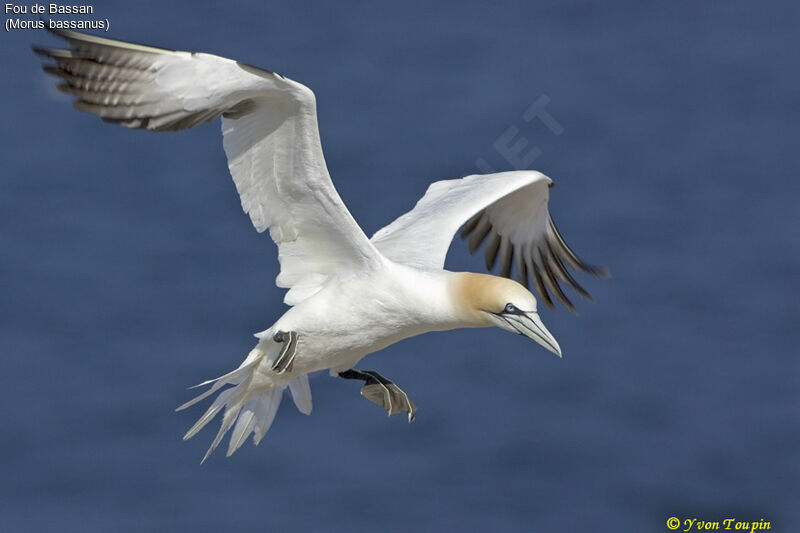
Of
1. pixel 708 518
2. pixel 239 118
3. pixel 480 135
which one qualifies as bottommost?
pixel 708 518

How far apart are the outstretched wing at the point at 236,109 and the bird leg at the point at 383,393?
1536mm

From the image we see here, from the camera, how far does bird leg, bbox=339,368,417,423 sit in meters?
12.3

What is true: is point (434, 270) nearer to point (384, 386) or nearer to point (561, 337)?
point (384, 386)

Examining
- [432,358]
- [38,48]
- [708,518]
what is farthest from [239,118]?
[708,518]

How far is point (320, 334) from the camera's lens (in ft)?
36.3

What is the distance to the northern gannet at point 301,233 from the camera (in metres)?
10.0

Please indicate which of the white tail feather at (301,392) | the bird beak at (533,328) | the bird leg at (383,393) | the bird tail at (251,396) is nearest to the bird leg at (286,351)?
the bird tail at (251,396)

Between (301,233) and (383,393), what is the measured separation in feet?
5.52

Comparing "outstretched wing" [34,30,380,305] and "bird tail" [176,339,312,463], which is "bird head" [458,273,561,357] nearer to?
"outstretched wing" [34,30,380,305]

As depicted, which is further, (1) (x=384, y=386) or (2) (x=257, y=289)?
(2) (x=257, y=289)

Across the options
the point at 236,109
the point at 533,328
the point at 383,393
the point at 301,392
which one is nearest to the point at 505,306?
the point at 533,328

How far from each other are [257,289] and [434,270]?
9.01m

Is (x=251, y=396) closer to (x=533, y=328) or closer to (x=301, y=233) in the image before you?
(x=301, y=233)

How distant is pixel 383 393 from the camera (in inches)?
485
